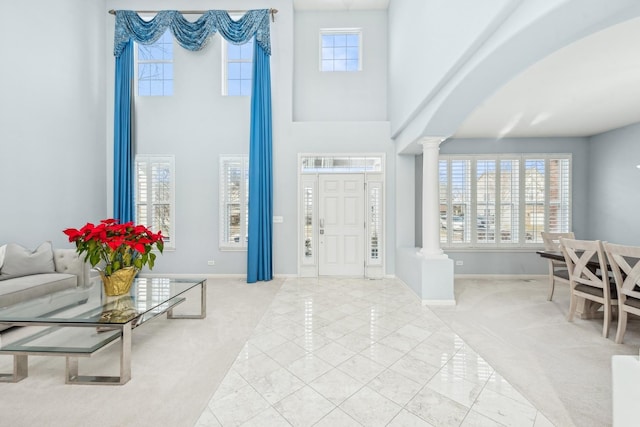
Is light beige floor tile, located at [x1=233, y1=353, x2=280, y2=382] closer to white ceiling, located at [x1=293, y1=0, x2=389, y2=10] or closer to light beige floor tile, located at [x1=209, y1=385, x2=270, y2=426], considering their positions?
light beige floor tile, located at [x1=209, y1=385, x2=270, y2=426]

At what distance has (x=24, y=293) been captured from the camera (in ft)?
10.0

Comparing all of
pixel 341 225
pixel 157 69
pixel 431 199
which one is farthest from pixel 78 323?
pixel 157 69

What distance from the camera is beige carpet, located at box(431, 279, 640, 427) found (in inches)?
74.8

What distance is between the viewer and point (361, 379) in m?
2.17

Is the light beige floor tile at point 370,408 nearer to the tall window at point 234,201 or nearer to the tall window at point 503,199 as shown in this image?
the tall window at point 234,201

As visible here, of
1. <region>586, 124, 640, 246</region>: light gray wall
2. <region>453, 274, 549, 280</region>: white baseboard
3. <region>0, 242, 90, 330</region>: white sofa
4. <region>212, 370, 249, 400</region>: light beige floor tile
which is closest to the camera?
<region>212, 370, 249, 400</region>: light beige floor tile

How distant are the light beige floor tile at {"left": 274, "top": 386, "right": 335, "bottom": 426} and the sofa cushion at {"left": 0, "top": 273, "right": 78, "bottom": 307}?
10.4ft

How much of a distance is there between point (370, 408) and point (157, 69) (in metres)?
6.53

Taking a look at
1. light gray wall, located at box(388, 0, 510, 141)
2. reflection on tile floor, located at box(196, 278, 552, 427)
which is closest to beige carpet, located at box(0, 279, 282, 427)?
reflection on tile floor, located at box(196, 278, 552, 427)

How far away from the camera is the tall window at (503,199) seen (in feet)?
17.9

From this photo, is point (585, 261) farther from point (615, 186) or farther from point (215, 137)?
point (215, 137)

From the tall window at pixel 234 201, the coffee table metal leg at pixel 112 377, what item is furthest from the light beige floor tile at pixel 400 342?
the tall window at pixel 234 201

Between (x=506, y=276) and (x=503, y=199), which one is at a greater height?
(x=503, y=199)

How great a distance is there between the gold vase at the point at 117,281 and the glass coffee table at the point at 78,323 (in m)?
0.07
